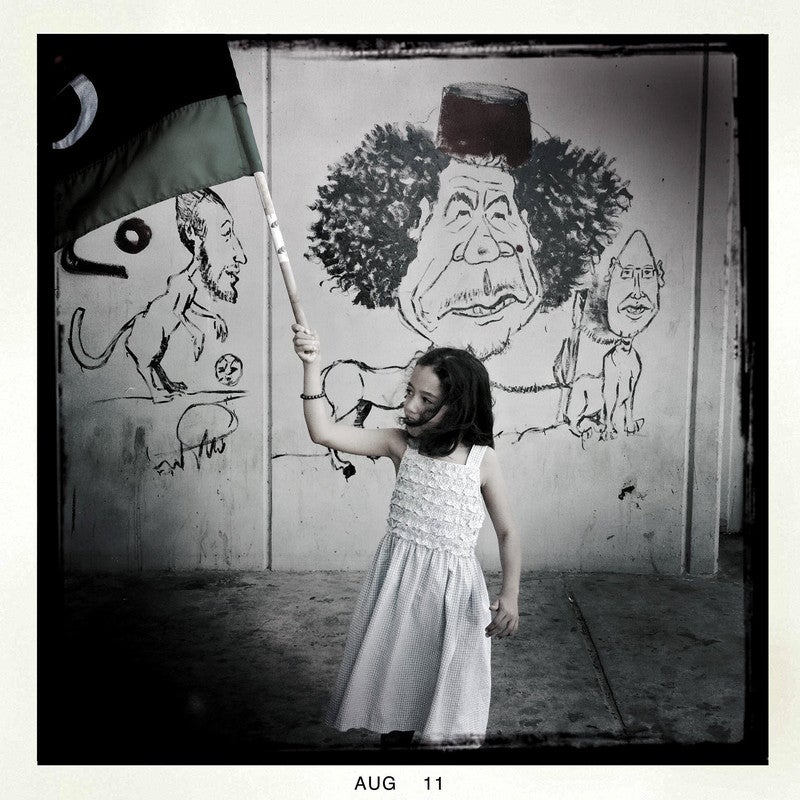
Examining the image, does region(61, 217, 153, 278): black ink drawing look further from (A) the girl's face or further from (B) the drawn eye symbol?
(A) the girl's face

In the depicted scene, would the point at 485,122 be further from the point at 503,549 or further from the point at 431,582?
the point at 431,582

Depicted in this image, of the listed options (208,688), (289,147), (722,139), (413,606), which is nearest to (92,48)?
(289,147)

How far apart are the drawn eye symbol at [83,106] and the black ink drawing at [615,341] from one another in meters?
2.38

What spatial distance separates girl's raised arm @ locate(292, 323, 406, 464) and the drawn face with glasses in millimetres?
1935

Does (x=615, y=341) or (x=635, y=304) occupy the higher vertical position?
(x=635, y=304)

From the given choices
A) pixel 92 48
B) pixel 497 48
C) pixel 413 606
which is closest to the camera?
pixel 413 606

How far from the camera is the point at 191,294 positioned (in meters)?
3.80

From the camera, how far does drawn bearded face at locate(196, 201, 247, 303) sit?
3.76 metres

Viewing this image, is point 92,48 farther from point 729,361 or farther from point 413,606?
point 729,361

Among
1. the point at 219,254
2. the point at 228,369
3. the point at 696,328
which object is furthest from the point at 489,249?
the point at 228,369

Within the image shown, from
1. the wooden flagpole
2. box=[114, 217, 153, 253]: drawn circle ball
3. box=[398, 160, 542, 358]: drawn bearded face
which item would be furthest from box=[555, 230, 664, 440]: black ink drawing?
box=[114, 217, 153, 253]: drawn circle ball

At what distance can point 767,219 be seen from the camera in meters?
2.67

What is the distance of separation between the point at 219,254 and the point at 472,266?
49.6 inches

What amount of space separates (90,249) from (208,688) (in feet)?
7.21
